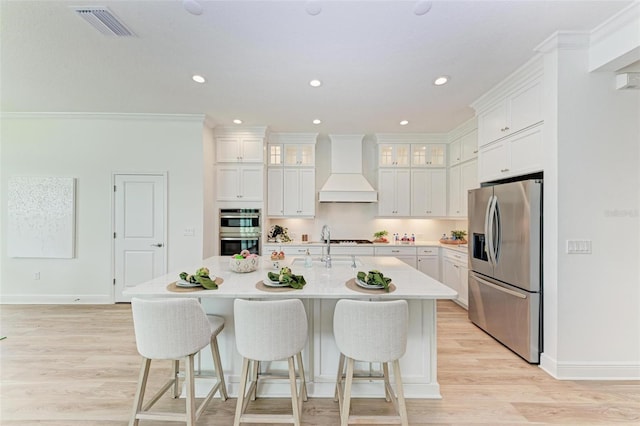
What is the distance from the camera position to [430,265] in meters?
4.89

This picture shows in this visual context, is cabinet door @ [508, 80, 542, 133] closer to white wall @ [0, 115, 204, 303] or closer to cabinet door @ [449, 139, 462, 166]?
cabinet door @ [449, 139, 462, 166]

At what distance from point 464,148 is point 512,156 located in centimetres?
170

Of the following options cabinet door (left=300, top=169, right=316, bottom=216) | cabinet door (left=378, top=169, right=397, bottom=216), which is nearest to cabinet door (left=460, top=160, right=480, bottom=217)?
cabinet door (left=378, top=169, right=397, bottom=216)

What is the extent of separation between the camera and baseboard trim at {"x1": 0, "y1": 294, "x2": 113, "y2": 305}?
4.37m

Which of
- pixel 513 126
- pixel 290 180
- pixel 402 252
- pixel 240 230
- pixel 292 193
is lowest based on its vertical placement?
pixel 402 252

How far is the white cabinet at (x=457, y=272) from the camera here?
4184mm

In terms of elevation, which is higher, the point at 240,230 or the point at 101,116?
the point at 101,116

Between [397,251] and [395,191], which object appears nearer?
[397,251]

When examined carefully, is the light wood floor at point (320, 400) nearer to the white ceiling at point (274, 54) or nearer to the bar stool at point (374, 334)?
the bar stool at point (374, 334)

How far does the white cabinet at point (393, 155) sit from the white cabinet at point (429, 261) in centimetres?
159

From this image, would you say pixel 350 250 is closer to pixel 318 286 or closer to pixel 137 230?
pixel 318 286

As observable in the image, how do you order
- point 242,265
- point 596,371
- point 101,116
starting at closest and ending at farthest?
point 596,371 < point 242,265 < point 101,116

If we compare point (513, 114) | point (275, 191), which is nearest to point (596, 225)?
point (513, 114)

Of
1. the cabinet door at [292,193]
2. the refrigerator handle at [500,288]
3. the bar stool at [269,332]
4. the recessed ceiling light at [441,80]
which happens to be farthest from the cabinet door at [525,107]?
the cabinet door at [292,193]
